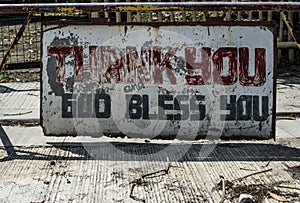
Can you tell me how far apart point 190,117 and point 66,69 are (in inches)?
48.9

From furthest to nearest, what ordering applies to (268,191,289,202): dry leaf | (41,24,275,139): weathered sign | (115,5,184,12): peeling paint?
(41,24,275,139): weathered sign, (115,5,184,12): peeling paint, (268,191,289,202): dry leaf

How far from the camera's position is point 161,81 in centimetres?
535

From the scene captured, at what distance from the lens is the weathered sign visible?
5.32m

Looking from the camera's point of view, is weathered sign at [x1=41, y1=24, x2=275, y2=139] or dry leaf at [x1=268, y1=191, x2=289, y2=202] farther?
weathered sign at [x1=41, y1=24, x2=275, y2=139]

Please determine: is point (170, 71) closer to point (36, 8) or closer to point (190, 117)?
point (190, 117)

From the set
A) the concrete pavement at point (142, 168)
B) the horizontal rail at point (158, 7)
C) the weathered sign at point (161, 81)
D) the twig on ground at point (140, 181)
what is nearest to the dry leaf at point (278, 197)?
the concrete pavement at point (142, 168)

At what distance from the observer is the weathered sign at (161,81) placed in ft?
17.4

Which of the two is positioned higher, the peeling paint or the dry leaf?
the peeling paint

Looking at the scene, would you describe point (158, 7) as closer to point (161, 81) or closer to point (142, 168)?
point (161, 81)

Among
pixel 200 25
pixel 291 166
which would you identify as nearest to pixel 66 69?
pixel 200 25

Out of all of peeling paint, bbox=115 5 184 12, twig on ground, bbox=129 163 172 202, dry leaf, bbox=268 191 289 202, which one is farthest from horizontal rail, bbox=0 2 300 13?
dry leaf, bbox=268 191 289 202

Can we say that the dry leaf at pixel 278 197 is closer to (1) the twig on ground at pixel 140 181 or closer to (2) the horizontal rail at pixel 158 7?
(1) the twig on ground at pixel 140 181

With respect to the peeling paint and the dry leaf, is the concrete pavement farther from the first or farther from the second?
the peeling paint

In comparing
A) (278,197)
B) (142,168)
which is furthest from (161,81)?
(278,197)
